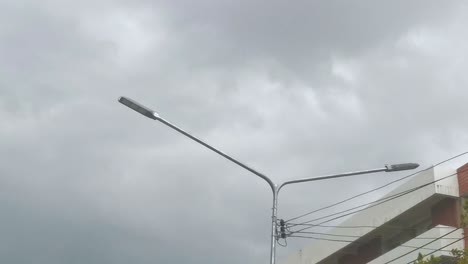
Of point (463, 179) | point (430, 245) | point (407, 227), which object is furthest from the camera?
point (407, 227)

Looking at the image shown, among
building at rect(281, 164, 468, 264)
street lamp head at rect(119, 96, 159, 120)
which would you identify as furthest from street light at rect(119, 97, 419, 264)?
building at rect(281, 164, 468, 264)

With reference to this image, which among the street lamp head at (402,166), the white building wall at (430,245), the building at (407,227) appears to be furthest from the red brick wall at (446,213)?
the street lamp head at (402,166)

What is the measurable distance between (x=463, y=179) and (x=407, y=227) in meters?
4.71

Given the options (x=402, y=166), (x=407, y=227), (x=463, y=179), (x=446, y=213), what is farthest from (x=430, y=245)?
(x=402, y=166)

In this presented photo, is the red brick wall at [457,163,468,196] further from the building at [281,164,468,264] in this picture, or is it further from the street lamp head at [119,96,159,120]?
the street lamp head at [119,96,159,120]

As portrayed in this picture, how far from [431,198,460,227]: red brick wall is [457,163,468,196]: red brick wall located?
67 centimetres

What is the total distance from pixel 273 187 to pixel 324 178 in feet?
4.73

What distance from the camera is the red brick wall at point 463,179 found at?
2917 centimetres

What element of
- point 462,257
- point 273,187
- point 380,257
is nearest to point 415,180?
point 380,257

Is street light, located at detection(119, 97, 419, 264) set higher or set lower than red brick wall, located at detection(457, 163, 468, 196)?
lower

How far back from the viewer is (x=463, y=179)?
29.4m

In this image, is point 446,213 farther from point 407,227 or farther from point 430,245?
point 407,227

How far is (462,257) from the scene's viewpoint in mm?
20234

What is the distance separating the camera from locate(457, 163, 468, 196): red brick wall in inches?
1148
